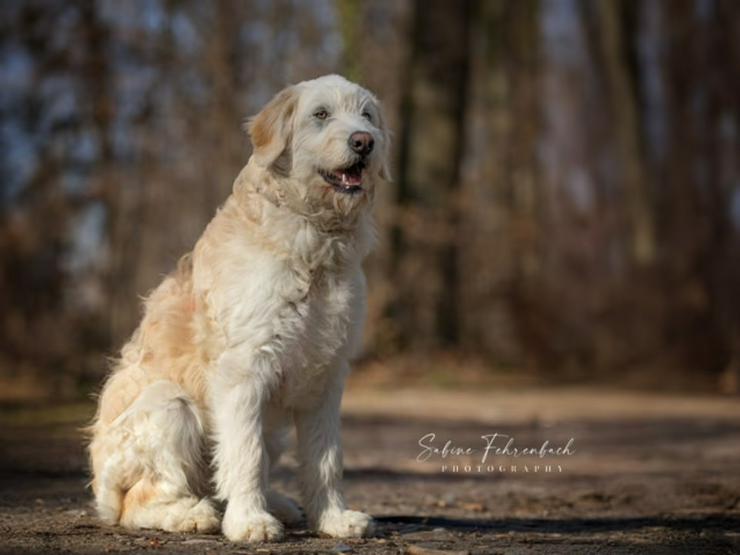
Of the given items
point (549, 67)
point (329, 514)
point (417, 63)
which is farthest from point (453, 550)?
point (549, 67)

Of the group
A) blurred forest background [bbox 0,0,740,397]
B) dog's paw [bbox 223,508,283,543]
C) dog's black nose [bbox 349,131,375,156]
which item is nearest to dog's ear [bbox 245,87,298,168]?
dog's black nose [bbox 349,131,375,156]

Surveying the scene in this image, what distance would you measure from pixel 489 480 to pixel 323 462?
3296 millimetres

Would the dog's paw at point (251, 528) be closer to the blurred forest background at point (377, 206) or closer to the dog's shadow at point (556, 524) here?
the dog's shadow at point (556, 524)

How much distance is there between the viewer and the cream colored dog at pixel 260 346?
18.0 ft

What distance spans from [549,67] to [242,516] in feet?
98.5

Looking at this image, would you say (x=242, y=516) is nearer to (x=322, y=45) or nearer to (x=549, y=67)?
(x=322, y=45)

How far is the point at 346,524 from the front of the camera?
5.63m

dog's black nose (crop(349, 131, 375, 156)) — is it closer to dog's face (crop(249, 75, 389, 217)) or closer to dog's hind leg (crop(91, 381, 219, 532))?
dog's face (crop(249, 75, 389, 217))

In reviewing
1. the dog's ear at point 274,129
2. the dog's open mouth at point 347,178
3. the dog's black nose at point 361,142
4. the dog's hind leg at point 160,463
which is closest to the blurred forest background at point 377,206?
the dog's hind leg at point 160,463

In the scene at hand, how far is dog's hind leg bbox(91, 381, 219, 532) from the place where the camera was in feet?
18.4

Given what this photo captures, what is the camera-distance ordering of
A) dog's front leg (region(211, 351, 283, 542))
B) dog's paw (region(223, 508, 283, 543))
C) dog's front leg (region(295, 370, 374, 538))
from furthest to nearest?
dog's front leg (region(295, 370, 374, 538))
dog's front leg (region(211, 351, 283, 542))
dog's paw (region(223, 508, 283, 543))

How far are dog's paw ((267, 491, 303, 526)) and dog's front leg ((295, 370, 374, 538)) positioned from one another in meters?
0.34
